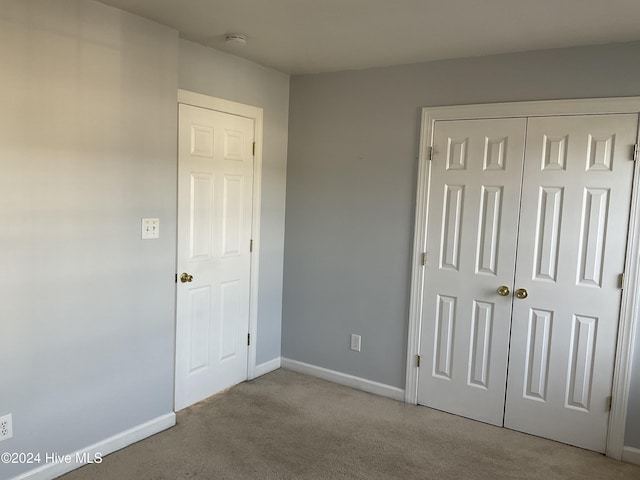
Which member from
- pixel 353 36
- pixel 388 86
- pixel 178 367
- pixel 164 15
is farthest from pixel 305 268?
pixel 164 15

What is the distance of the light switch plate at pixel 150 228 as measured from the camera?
2.78 meters

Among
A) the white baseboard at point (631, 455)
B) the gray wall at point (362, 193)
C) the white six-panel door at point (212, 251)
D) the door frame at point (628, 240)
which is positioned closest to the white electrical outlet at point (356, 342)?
the gray wall at point (362, 193)

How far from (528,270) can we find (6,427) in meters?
2.97

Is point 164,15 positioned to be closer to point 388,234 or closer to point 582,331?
point 388,234

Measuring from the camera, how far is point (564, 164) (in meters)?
2.90

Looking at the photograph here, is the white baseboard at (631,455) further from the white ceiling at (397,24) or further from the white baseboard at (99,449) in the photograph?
the white baseboard at (99,449)

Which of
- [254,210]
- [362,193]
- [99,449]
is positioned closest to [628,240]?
[362,193]

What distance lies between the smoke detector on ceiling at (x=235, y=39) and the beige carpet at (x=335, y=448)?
94.6 inches

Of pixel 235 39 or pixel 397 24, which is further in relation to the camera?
pixel 235 39

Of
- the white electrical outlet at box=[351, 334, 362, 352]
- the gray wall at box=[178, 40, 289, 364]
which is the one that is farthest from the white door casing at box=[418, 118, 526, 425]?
the gray wall at box=[178, 40, 289, 364]

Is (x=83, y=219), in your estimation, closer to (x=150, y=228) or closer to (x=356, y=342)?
(x=150, y=228)

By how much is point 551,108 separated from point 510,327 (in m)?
1.39

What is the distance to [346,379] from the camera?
3797mm

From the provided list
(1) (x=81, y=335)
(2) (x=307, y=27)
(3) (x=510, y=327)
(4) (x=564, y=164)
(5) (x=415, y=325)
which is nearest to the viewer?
(1) (x=81, y=335)
